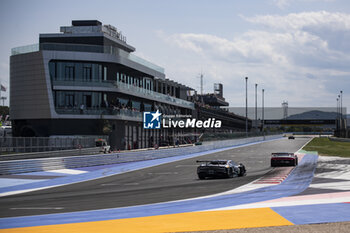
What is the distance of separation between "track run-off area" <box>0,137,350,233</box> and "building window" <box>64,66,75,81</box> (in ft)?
95.4

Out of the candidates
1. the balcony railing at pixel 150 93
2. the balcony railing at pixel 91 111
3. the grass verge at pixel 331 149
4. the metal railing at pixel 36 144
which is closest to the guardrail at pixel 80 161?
the metal railing at pixel 36 144

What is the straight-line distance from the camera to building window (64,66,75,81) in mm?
53750

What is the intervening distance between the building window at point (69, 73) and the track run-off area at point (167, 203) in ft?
95.4

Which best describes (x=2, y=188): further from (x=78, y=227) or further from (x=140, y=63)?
(x=140, y=63)

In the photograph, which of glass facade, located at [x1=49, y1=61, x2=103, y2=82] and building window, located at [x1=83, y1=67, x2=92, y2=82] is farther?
building window, located at [x1=83, y1=67, x2=92, y2=82]

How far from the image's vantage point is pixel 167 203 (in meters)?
16.1

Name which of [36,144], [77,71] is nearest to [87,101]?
[77,71]

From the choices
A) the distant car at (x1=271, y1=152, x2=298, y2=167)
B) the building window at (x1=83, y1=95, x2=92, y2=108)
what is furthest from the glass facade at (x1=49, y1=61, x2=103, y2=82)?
the distant car at (x1=271, y1=152, x2=298, y2=167)

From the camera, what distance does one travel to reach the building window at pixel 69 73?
53.8m

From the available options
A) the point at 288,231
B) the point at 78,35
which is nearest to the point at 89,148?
the point at 78,35

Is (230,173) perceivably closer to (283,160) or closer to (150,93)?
(283,160)

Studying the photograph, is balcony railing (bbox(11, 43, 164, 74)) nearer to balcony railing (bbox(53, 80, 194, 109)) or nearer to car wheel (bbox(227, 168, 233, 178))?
balcony railing (bbox(53, 80, 194, 109))

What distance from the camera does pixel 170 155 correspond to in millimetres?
48594

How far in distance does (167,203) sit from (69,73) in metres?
40.7
